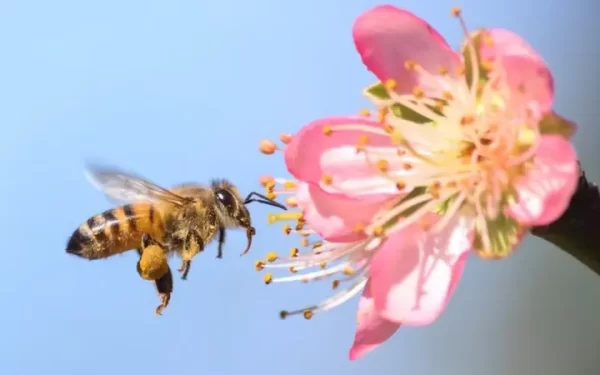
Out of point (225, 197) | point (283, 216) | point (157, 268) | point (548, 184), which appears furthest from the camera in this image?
point (225, 197)

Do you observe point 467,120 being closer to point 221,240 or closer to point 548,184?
point 548,184

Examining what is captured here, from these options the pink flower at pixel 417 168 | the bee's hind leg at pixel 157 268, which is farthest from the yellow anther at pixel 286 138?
the bee's hind leg at pixel 157 268

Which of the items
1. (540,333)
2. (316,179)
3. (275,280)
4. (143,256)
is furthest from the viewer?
(540,333)

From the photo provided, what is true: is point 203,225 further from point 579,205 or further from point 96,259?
point 579,205

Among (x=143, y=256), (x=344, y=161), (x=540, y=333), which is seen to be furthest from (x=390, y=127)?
(x=540, y=333)

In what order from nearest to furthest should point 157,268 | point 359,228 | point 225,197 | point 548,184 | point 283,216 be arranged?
point 548,184 < point 359,228 < point 283,216 < point 157,268 < point 225,197

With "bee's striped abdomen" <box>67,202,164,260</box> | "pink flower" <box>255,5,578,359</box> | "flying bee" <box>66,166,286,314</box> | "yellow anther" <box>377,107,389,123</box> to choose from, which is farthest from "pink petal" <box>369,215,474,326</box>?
"bee's striped abdomen" <box>67,202,164,260</box>

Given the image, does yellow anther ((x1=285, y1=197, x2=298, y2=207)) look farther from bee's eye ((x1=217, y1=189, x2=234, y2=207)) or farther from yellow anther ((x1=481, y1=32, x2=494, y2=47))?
bee's eye ((x1=217, y1=189, x2=234, y2=207))

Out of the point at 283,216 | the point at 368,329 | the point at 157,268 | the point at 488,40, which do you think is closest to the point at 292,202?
the point at 283,216
